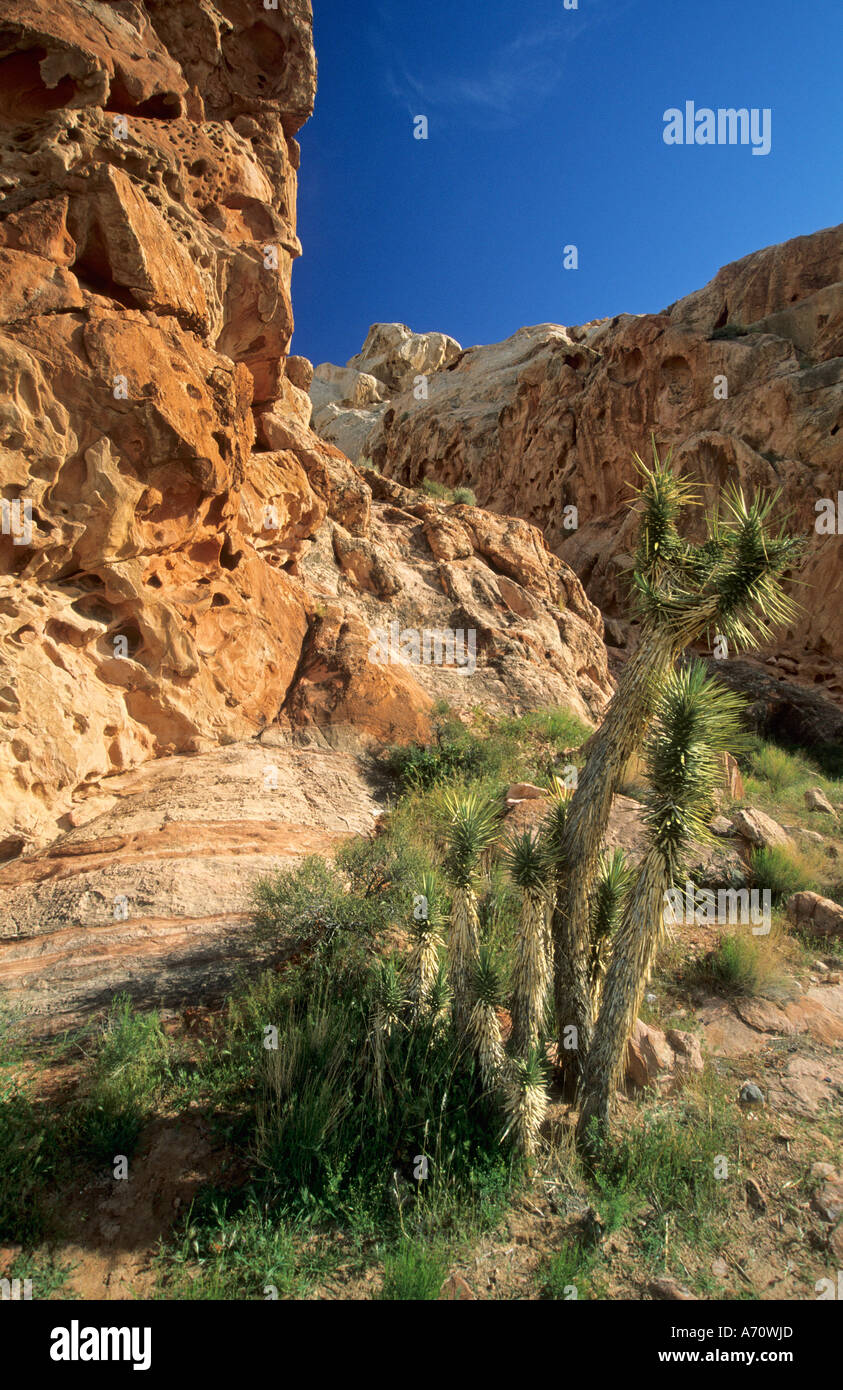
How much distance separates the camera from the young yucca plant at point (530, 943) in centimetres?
477

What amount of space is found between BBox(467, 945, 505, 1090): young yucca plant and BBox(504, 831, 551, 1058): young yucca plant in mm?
185

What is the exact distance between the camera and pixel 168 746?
8922mm

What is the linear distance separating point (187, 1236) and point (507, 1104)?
206 centimetres

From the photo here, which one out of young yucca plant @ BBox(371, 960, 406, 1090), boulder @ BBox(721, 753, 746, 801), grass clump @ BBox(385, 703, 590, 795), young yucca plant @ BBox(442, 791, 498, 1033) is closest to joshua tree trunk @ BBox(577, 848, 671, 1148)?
young yucca plant @ BBox(442, 791, 498, 1033)

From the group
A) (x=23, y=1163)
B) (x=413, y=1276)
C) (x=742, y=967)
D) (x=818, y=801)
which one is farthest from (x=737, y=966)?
(x=818, y=801)

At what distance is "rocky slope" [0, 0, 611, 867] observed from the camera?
729cm

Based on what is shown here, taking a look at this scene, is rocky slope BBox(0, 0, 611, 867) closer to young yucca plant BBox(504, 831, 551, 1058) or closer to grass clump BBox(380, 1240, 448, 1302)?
young yucca plant BBox(504, 831, 551, 1058)

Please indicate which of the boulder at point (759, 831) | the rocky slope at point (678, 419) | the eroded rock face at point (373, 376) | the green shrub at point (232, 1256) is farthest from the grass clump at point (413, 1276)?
the eroded rock face at point (373, 376)

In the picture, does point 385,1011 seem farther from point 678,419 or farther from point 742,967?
point 678,419

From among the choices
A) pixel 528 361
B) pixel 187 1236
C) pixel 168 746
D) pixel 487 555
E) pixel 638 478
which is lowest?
pixel 187 1236

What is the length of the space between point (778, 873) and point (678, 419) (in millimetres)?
20470

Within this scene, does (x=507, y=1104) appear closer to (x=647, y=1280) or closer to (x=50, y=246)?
(x=647, y=1280)

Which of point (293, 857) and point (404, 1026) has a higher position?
point (293, 857)
